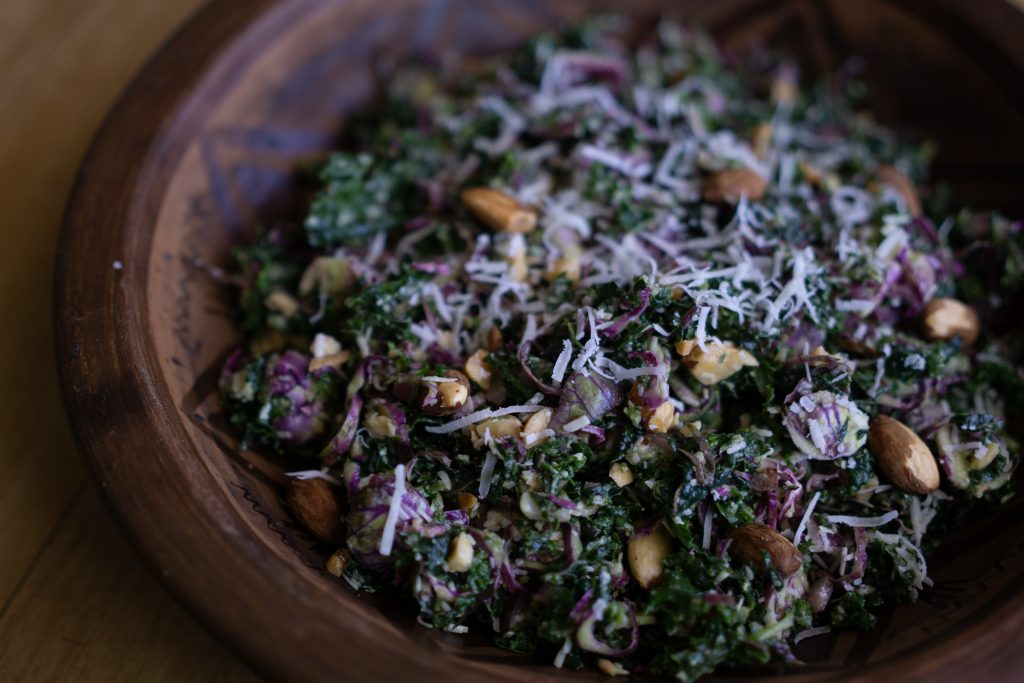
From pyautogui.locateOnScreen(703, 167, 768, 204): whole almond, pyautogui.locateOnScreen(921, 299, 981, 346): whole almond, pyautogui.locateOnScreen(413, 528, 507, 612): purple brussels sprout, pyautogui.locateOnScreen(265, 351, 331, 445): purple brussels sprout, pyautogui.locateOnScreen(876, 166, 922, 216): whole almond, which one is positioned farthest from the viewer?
pyautogui.locateOnScreen(876, 166, 922, 216): whole almond

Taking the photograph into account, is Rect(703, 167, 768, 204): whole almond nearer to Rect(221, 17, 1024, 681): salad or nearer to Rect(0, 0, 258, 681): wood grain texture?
Rect(221, 17, 1024, 681): salad

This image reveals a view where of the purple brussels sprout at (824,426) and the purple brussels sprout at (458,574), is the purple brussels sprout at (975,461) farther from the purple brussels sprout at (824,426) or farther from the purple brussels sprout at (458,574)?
the purple brussels sprout at (458,574)

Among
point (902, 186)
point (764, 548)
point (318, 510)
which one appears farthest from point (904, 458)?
point (318, 510)

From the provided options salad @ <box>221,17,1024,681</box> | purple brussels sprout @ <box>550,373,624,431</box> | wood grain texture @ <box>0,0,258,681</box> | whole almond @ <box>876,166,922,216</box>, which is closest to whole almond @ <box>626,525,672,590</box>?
salad @ <box>221,17,1024,681</box>

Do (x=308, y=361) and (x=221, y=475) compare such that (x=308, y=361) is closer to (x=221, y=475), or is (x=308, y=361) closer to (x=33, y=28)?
(x=221, y=475)

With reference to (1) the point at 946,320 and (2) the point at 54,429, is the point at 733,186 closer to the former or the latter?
(1) the point at 946,320

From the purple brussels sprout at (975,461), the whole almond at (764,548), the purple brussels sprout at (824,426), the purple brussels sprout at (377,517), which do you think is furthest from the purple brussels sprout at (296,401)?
the purple brussels sprout at (975,461)

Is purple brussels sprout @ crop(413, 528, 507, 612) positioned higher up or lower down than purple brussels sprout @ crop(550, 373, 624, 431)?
lower down
